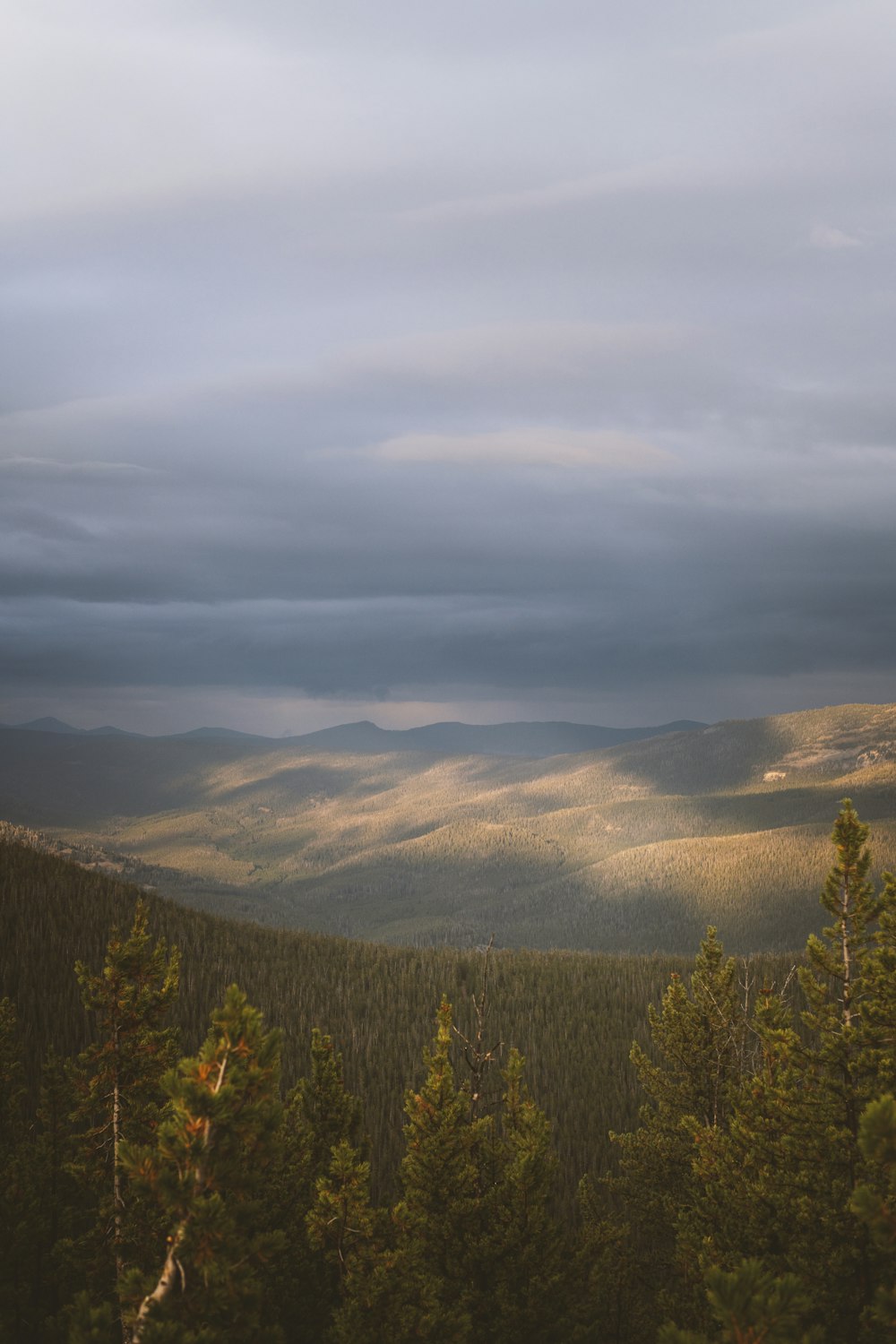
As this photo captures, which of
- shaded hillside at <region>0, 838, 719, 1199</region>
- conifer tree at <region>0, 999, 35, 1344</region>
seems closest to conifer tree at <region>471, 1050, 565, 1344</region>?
conifer tree at <region>0, 999, 35, 1344</region>

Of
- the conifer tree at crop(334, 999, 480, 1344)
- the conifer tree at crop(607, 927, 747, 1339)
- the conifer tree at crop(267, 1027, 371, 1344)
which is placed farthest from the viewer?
the conifer tree at crop(607, 927, 747, 1339)

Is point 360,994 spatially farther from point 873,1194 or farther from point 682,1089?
point 873,1194

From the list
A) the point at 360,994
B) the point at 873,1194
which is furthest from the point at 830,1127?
the point at 360,994

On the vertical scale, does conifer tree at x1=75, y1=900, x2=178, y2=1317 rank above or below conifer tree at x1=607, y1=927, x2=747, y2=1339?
above

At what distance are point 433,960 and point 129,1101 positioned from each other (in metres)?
96.7

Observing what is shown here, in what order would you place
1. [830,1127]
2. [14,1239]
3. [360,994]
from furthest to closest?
[360,994] → [14,1239] → [830,1127]

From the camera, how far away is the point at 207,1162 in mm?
10750

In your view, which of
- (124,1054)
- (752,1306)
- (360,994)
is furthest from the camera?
(360,994)

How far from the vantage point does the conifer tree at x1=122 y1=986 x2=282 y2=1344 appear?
10383 millimetres

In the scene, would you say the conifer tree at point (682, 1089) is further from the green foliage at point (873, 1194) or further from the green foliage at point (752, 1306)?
the green foliage at point (752, 1306)

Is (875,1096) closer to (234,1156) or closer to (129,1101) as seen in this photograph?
(234,1156)

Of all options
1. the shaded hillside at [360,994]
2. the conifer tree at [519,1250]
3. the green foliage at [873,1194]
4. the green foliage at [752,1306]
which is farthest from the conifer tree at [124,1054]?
the shaded hillside at [360,994]

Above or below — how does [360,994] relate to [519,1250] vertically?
below

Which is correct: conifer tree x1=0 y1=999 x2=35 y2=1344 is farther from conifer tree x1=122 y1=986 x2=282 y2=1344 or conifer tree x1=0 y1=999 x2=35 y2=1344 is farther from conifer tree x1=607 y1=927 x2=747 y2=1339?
conifer tree x1=607 y1=927 x2=747 y2=1339
